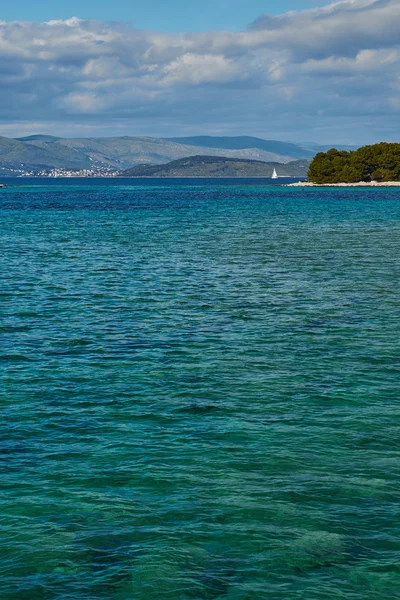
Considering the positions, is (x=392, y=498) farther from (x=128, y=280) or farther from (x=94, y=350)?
(x=128, y=280)

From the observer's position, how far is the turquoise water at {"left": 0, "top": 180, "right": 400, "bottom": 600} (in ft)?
44.4

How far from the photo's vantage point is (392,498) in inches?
634

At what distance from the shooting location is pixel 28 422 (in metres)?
21.2

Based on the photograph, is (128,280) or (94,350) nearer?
(94,350)

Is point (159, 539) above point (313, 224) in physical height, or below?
below

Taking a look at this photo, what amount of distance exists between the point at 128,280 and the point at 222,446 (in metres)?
31.3

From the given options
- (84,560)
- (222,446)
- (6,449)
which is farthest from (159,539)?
(6,449)

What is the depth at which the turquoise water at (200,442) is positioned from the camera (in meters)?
13.5

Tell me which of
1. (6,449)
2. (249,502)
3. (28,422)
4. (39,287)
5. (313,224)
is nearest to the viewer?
(249,502)

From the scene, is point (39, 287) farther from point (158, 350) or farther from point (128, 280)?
point (158, 350)

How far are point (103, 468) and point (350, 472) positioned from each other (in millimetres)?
5887

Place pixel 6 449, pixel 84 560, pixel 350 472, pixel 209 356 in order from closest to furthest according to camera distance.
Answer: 1. pixel 84 560
2. pixel 350 472
3. pixel 6 449
4. pixel 209 356

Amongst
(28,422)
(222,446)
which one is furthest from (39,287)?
(222,446)

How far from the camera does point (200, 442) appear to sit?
19.6m
